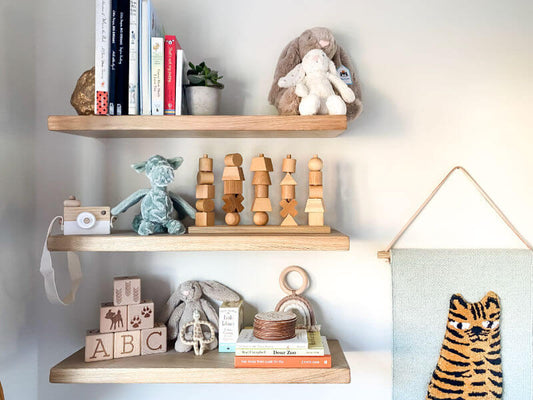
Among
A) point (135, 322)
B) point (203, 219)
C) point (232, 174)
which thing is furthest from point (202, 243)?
point (135, 322)

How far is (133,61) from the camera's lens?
4.10 ft

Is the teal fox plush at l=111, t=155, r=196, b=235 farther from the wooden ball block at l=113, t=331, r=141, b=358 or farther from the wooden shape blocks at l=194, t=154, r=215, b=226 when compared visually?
the wooden ball block at l=113, t=331, r=141, b=358

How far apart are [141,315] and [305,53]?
0.85 metres

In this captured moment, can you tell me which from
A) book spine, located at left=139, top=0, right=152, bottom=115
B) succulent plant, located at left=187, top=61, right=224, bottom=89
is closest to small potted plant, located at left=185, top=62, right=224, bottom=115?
succulent plant, located at left=187, top=61, right=224, bottom=89

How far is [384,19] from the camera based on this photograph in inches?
58.0

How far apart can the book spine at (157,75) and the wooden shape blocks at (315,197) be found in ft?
1.40

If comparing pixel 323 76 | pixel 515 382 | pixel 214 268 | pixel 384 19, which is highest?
pixel 384 19

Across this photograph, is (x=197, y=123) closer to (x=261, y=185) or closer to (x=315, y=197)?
(x=261, y=185)

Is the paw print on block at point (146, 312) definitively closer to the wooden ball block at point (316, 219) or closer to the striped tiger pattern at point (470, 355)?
the wooden ball block at point (316, 219)

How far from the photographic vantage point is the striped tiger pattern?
139cm

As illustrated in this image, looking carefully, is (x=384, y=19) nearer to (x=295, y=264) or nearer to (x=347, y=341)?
(x=295, y=264)

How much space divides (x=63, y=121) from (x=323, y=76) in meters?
0.68

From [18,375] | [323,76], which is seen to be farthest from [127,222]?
[323,76]

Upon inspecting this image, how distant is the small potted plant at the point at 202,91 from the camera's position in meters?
1.31
